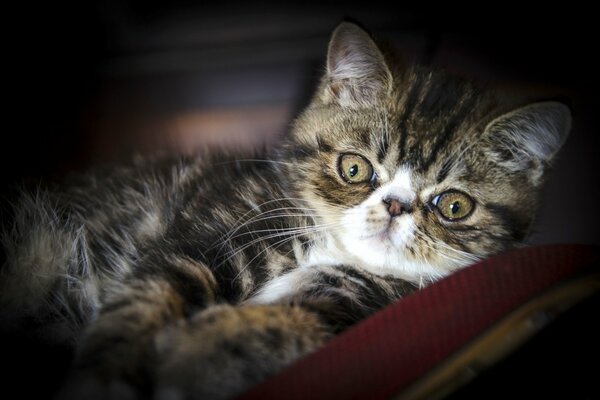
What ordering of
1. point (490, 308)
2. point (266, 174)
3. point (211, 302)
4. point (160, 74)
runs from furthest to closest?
point (160, 74)
point (266, 174)
point (211, 302)
point (490, 308)

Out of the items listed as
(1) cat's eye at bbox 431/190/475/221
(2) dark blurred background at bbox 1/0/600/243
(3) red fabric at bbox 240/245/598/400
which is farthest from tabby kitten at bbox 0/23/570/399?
(2) dark blurred background at bbox 1/0/600/243

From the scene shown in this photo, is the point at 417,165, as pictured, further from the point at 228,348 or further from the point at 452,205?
the point at 228,348

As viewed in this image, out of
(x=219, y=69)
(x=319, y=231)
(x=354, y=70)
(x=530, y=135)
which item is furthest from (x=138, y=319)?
(x=219, y=69)

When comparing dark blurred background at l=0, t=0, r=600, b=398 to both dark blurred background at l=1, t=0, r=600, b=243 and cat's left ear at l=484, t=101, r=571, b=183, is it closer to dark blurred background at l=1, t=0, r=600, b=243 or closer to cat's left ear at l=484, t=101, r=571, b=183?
dark blurred background at l=1, t=0, r=600, b=243

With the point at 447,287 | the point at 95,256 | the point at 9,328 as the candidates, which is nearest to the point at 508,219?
the point at 447,287

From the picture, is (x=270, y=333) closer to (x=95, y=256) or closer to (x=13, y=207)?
(x=95, y=256)
